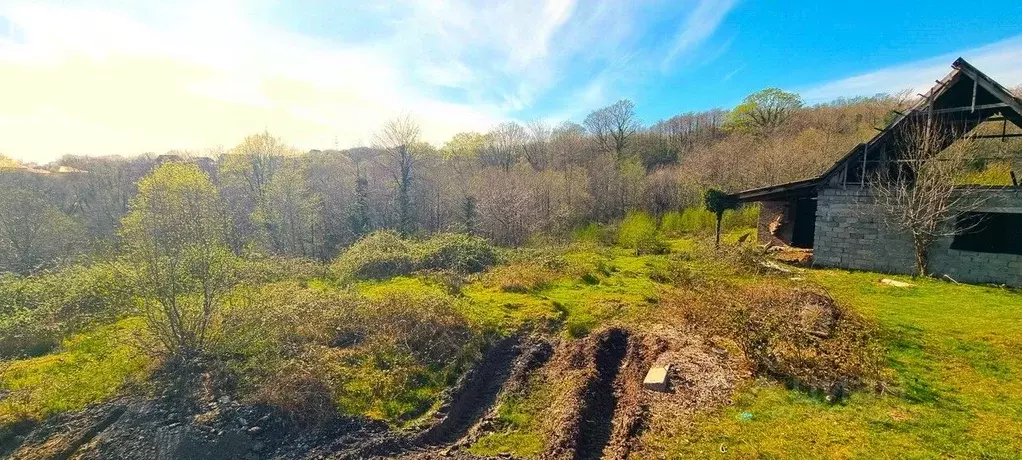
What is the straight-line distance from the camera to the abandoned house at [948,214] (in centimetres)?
1253

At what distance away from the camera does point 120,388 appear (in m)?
7.58

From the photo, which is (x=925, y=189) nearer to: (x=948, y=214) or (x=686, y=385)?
(x=948, y=214)

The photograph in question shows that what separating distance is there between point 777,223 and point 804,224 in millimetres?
1274

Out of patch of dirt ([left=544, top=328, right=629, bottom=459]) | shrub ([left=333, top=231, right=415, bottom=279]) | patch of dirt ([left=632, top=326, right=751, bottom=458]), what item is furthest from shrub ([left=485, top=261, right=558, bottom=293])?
patch of dirt ([left=632, top=326, right=751, bottom=458])

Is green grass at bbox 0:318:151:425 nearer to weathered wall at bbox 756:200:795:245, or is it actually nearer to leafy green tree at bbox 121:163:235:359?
leafy green tree at bbox 121:163:235:359

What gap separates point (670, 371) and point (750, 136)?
3816 cm

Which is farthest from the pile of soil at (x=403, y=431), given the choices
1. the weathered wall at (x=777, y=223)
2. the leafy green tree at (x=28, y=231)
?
the leafy green tree at (x=28, y=231)

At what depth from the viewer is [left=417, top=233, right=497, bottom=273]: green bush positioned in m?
17.3

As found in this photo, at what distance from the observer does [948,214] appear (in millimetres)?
13102

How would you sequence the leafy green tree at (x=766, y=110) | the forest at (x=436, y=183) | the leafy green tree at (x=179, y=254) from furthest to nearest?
1. the leafy green tree at (x=766, y=110)
2. the forest at (x=436, y=183)
3. the leafy green tree at (x=179, y=254)

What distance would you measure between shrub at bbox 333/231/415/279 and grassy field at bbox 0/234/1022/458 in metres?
3.82

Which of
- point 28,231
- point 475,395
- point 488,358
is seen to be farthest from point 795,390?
point 28,231

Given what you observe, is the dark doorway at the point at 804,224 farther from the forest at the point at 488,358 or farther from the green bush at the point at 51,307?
the green bush at the point at 51,307

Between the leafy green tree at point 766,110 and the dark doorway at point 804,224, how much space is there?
26333 mm
